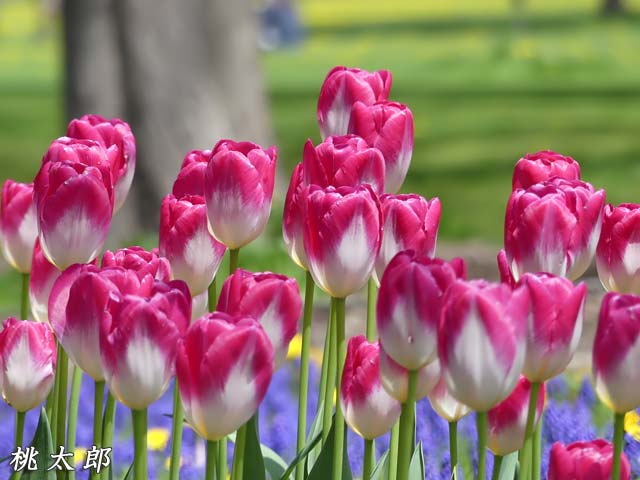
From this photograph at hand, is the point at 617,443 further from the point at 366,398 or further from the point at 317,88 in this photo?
the point at 317,88

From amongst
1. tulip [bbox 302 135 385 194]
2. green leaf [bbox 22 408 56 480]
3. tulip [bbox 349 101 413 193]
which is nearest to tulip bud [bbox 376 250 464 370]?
tulip [bbox 302 135 385 194]

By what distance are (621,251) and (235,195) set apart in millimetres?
562

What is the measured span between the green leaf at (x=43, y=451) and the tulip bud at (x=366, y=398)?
0.46 metres

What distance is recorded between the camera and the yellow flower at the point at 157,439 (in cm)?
366

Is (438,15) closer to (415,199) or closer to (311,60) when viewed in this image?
(311,60)

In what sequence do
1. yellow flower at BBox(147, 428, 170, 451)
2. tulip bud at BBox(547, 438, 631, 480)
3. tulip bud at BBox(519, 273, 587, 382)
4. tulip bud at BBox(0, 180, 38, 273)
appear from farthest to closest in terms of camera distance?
1. yellow flower at BBox(147, 428, 170, 451)
2. tulip bud at BBox(0, 180, 38, 273)
3. tulip bud at BBox(547, 438, 631, 480)
4. tulip bud at BBox(519, 273, 587, 382)

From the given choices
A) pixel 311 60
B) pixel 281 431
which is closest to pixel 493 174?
pixel 281 431

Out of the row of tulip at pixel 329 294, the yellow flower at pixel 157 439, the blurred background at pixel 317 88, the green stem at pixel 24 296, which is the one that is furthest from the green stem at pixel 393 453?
the blurred background at pixel 317 88

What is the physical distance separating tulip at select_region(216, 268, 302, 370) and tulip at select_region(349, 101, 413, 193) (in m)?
0.43

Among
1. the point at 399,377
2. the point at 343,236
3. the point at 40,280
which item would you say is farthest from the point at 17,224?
the point at 399,377

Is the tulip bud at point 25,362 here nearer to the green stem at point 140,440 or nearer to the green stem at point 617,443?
the green stem at point 140,440

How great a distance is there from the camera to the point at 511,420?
179cm

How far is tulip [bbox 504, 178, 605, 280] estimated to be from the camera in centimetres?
179

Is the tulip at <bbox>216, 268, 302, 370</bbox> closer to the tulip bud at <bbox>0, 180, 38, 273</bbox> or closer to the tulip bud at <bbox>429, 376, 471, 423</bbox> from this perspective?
the tulip bud at <bbox>429, 376, 471, 423</bbox>
